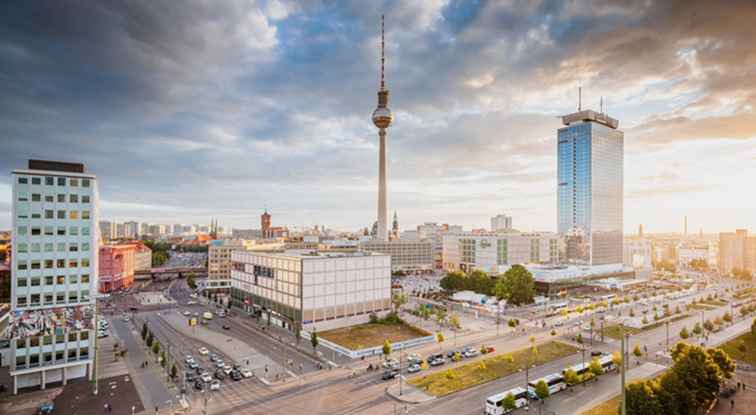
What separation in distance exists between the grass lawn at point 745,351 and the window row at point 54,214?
10203cm

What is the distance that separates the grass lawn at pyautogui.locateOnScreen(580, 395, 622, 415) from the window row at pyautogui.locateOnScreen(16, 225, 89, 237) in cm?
6925

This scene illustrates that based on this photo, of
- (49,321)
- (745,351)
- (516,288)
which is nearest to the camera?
(49,321)

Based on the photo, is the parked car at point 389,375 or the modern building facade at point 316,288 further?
the modern building facade at point 316,288

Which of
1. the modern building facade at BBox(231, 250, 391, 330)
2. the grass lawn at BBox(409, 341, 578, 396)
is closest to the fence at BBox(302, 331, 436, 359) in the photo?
the modern building facade at BBox(231, 250, 391, 330)

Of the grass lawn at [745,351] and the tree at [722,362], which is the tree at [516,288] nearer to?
the grass lawn at [745,351]

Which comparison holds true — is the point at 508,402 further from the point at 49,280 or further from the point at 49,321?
the point at 49,280

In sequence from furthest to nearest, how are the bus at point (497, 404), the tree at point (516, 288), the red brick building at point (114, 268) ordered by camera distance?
the red brick building at point (114, 268) → the tree at point (516, 288) → the bus at point (497, 404)

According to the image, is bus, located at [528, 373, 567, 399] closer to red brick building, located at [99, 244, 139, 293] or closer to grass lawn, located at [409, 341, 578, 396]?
grass lawn, located at [409, 341, 578, 396]

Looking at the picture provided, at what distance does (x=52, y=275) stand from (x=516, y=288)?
309 feet

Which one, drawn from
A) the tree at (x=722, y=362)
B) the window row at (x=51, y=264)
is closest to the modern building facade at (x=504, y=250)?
the tree at (x=722, y=362)

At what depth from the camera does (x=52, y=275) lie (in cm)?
5459

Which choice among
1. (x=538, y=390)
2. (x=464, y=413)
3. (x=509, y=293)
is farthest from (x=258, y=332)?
(x=509, y=293)

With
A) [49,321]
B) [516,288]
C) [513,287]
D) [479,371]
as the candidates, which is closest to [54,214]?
Result: [49,321]

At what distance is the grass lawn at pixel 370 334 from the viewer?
7019cm
